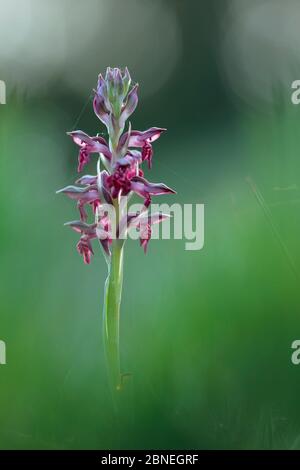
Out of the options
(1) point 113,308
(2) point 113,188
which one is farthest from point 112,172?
(1) point 113,308

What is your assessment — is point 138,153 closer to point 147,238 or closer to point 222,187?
point 147,238

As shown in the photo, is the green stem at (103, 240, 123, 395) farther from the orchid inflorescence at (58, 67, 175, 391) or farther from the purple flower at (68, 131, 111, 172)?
the purple flower at (68, 131, 111, 172)

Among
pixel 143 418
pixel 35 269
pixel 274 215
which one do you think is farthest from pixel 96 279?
pixel 274 215

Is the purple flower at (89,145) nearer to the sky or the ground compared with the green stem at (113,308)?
nearer to the sky

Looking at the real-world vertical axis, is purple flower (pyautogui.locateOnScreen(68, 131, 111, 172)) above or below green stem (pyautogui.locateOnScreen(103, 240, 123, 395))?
above

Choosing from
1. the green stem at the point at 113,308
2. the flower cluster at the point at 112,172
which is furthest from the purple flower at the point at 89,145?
the green stem at the point at 113,308

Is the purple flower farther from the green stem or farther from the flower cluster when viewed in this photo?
the green stem

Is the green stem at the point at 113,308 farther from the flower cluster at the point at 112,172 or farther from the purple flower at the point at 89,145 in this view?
the purple flower at the point at 89,145

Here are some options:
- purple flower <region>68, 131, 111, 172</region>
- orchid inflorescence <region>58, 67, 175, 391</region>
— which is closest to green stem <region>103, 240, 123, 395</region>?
orchid inflorescence <region>58, 67, 175, 391</region>
